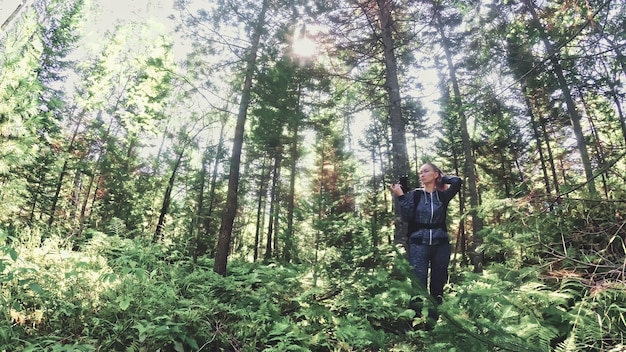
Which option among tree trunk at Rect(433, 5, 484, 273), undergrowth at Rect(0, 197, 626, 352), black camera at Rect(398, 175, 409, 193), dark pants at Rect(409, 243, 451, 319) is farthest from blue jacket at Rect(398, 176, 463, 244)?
tree trunk at Rect(433, 5, 484, 273)

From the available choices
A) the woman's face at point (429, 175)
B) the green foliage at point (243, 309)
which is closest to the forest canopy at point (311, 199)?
the green foliage at point (243, 309)

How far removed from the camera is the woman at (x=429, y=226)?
4203 millimetres

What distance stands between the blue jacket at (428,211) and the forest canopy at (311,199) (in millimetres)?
461

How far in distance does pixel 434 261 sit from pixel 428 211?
0.66 metres

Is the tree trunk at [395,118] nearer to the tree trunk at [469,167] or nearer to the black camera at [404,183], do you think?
the black camera at [404,183]

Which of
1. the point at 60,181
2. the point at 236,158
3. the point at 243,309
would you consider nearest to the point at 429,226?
the point at 243,309

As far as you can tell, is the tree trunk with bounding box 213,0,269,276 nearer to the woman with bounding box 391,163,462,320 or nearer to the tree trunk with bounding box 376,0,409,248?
the tree trunk with bounding box 376,0,409,248

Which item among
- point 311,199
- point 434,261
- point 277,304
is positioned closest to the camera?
point 434,261

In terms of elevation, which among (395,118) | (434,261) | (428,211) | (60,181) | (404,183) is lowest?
(434,261)

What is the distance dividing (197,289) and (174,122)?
58.3ft

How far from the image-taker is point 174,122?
20.5 metres

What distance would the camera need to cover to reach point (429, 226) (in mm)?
4266

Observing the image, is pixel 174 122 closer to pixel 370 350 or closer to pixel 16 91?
pixel 16 91

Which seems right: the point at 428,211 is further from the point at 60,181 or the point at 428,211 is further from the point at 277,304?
the point at 60,181
